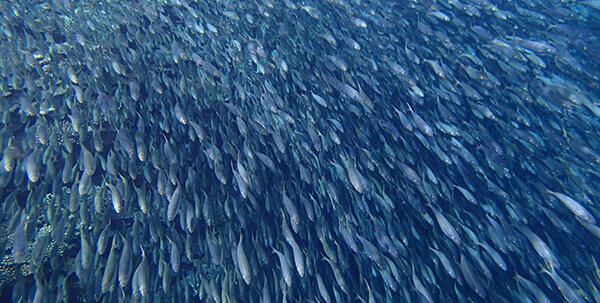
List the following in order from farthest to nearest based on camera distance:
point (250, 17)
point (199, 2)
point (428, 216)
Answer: point (199, 2) < point (250, 17) < point (428, 216)

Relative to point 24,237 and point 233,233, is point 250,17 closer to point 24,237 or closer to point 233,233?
point 233,233

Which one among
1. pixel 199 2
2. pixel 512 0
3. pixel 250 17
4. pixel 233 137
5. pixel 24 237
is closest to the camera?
pixel 24 237

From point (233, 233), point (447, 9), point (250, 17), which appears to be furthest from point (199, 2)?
point (447, 9)

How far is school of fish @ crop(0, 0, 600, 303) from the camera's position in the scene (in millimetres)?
3801

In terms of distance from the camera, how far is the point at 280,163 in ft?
16.4

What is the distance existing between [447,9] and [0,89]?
1004cm

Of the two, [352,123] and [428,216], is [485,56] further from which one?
[428,216]

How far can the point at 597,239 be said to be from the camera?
5.03 meters

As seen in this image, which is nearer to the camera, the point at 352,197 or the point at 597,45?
the point at 352,197

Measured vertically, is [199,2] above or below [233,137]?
above

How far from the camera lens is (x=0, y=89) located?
513 cm

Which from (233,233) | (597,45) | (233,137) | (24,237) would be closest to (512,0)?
(597,45)

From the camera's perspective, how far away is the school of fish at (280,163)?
3.80 meters

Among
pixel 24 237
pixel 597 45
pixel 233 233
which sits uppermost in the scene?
pixel 597 45
